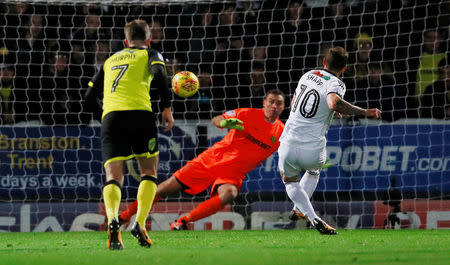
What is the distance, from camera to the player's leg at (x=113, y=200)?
4.51 metres

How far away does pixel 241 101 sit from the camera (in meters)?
10.3

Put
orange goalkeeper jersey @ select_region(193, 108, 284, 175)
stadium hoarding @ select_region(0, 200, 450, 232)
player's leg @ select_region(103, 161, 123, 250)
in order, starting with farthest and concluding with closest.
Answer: stadium hoarding @ select_region(0, 200, 450, 232) < orange goalkeeper jersey @ select_region(193, 108, 284, 175) < player's leg @ select_region(103, 161, 123, 250)

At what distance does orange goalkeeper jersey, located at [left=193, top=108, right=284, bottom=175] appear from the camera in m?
7.37

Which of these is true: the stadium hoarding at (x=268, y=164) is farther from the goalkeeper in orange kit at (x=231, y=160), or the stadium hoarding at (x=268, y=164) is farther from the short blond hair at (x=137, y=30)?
the short blond hair at (x=137, y=30)

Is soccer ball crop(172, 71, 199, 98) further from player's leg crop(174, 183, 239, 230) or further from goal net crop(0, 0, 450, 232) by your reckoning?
goal net crop(0, 0, 450, 232)

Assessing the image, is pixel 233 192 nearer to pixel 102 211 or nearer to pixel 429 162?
pixel 102 211

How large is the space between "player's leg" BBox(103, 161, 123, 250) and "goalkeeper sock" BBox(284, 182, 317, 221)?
1.86 meters

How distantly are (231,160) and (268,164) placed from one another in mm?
1545

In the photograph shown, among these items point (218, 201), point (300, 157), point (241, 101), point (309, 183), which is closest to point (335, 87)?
point (300, 157)

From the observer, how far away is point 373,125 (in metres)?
8.78

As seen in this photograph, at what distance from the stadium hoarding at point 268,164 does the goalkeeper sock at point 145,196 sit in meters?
3.93

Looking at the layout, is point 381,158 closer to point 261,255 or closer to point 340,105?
point 340,105

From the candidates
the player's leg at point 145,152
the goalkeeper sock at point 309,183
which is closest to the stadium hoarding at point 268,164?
the goalkeeper sock at point 309,183

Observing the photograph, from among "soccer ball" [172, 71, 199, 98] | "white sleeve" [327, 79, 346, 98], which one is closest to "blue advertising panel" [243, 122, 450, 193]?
"white sleeve" [327, 79, 346, 98]
